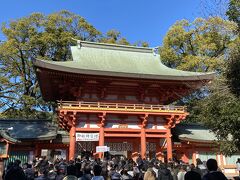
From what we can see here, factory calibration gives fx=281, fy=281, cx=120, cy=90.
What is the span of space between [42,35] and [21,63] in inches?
162

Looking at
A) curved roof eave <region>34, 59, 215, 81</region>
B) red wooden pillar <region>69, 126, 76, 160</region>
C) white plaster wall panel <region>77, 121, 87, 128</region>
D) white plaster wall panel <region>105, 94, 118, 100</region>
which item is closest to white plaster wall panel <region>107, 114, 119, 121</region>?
white plaster wall panel <region>105, 94, 118, 100</region>

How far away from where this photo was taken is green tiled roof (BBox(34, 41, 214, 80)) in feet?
58.0

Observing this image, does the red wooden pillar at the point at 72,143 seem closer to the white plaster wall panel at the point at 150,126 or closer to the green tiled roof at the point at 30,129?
the green tiled roof at the point at 30,129

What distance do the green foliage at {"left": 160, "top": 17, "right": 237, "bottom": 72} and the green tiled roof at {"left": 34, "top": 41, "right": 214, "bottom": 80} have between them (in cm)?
783

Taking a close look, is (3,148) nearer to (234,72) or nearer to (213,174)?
(234,72)

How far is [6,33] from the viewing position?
3222 cm

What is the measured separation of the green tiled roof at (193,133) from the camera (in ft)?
66.3

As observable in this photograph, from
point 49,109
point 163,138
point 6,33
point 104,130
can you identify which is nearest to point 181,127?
point 163,138

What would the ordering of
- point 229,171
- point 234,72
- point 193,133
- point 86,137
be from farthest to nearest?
point 193,133, point 229,171, point 86,137, point 234,72

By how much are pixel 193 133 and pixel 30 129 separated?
12170mm

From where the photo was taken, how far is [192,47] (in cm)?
3325

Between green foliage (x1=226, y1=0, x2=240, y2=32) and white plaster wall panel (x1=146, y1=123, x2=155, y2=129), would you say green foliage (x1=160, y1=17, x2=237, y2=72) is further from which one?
green foliage (x1=226, y1=0, x2=240, y2=32)

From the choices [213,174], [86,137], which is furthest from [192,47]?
[213,174]

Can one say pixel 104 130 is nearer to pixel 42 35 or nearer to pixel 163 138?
pixel 163 138
